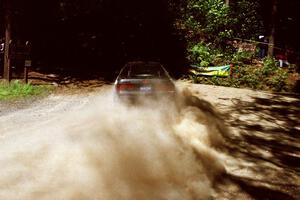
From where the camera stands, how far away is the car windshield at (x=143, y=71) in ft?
33.5

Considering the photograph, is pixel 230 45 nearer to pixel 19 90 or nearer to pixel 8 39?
pixel 8 39

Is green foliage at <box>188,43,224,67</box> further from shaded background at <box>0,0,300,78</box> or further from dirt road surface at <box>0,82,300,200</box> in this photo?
dirt road surface at <box>0,82,300,200</box>

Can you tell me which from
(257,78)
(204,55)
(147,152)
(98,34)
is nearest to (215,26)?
(204,55)

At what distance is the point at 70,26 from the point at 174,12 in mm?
7524

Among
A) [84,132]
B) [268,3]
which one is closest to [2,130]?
[84,132]

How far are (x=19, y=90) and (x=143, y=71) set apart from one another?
607 centimetres

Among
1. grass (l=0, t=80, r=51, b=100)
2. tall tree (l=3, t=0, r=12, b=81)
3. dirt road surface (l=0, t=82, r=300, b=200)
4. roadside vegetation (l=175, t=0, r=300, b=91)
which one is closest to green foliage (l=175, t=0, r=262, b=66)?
roadside vegetation (l=175, t=0, r=300, b=91)

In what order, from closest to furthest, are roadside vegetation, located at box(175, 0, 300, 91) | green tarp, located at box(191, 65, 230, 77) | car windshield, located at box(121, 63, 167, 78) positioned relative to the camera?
1. car windshield, located at box(121, 63, 167, 78)
2. roadside vegetation, located at box(175, 0, 300, 91)
3. green tarp, located at box(191, 65, 230, 77)

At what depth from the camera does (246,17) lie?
26.5 m

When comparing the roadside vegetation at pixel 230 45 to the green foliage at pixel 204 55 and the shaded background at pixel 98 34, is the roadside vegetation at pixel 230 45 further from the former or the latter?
the shaded background at pixel 98 34

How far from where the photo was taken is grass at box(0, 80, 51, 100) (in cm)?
1335

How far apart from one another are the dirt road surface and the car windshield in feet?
3.15

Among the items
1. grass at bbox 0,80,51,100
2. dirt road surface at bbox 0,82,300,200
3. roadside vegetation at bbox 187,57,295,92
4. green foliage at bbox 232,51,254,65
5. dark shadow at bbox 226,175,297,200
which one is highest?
green foliage at bbox 232,51,254,65

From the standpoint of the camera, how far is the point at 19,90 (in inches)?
552
